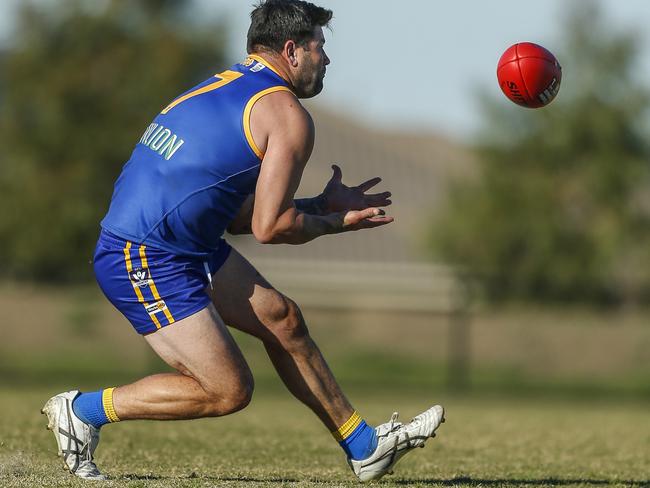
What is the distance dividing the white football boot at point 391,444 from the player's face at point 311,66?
5.92 feet

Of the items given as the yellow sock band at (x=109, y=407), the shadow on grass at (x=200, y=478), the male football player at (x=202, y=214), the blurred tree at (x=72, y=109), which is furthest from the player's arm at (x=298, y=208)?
the blurred tree at (x=72, y=109)

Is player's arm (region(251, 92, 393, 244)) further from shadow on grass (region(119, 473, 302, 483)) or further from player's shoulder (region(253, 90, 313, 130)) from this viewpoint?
shadow on grass (region(119, 473, 302, 483))

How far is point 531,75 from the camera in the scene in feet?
25.6

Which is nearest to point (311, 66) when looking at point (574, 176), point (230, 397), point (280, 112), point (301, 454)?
point (280, 112)

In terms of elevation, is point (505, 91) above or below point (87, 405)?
above

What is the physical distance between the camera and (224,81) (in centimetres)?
646

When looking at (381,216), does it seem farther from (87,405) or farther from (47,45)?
(47,45)

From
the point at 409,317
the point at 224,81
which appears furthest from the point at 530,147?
the point at 224,81

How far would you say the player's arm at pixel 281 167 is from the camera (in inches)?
241

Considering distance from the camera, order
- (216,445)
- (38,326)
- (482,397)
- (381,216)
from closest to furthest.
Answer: (381,216), (216,445), (482,397), (38,326)

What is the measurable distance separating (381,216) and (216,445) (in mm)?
3491

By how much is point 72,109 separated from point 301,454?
97.0 ft

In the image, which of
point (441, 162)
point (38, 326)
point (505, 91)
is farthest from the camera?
point (441, 162)

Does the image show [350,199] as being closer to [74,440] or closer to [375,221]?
[375,221]
